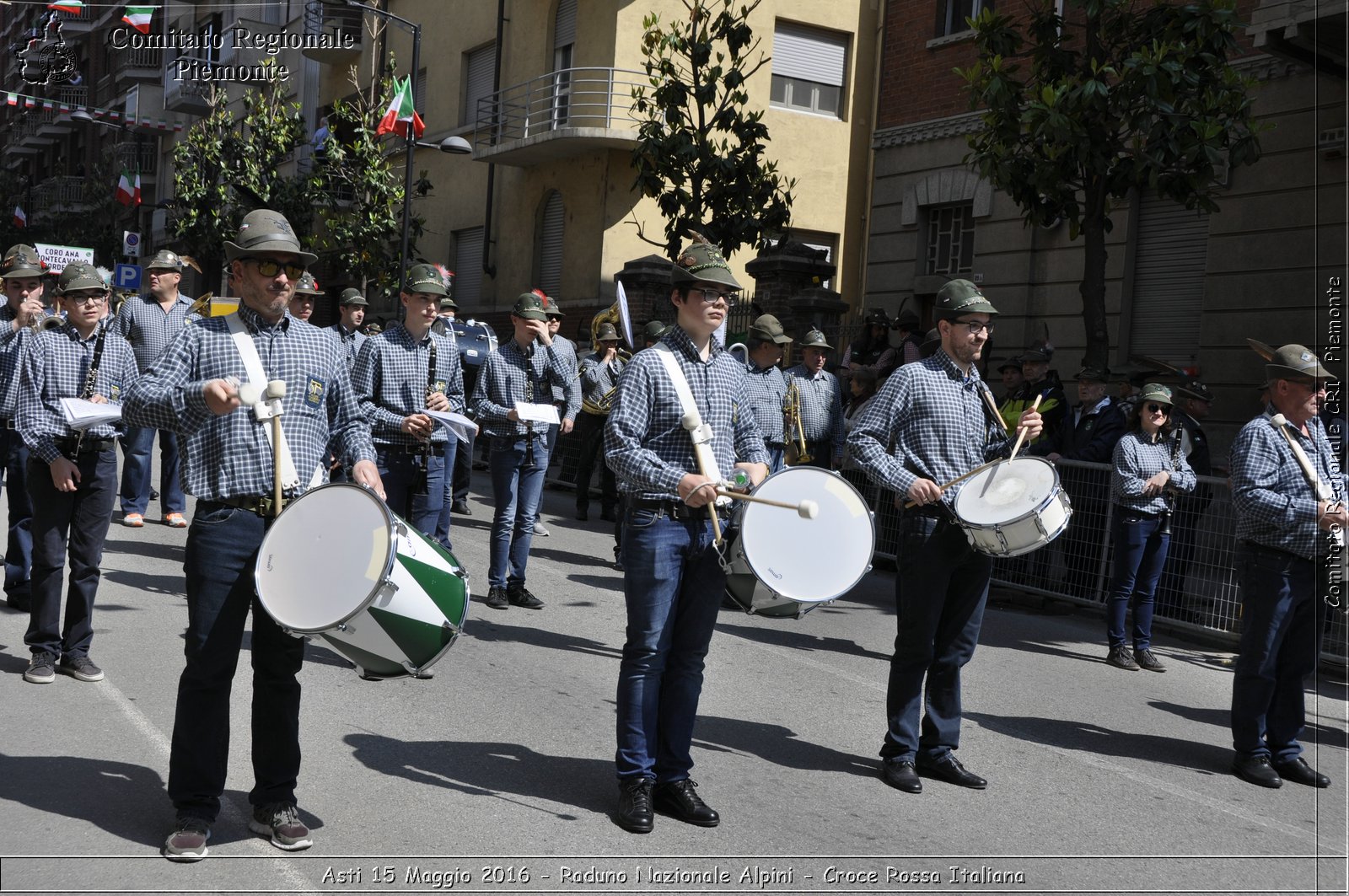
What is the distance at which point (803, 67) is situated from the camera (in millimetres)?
24047

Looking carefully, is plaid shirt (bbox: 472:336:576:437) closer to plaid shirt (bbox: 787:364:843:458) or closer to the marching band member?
plaid shirt (bbox: 787:364:843:458)

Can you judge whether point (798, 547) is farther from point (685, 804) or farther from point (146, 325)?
point (146, 325)

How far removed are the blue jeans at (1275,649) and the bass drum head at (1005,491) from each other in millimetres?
1412

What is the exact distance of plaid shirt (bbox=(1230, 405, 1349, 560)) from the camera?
19.8ft

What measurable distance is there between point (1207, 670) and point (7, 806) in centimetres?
738

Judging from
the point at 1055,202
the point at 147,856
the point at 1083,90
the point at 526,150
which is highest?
the point at 526,150

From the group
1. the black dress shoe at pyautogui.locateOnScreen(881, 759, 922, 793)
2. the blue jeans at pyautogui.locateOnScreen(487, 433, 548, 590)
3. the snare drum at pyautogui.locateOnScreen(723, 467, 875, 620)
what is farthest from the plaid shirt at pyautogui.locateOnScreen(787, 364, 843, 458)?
the snare drum at pyautogui.locateOnScreen(723, 467, 875, 620)

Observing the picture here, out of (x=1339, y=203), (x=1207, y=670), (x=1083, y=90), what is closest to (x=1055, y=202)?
(x=1083, y=90)

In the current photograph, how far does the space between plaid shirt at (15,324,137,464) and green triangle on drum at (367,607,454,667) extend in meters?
3.16

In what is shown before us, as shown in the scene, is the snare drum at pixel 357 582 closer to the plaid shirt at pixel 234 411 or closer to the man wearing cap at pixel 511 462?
the plaid shirt at pixel 234 411

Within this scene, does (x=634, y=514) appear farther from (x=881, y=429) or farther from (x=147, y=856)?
(x=147, y=856)

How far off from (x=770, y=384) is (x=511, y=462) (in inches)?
121

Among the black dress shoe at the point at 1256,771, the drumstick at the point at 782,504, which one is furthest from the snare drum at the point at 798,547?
the black dress shoe at the point at 1256,771

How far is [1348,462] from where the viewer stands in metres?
5.90
